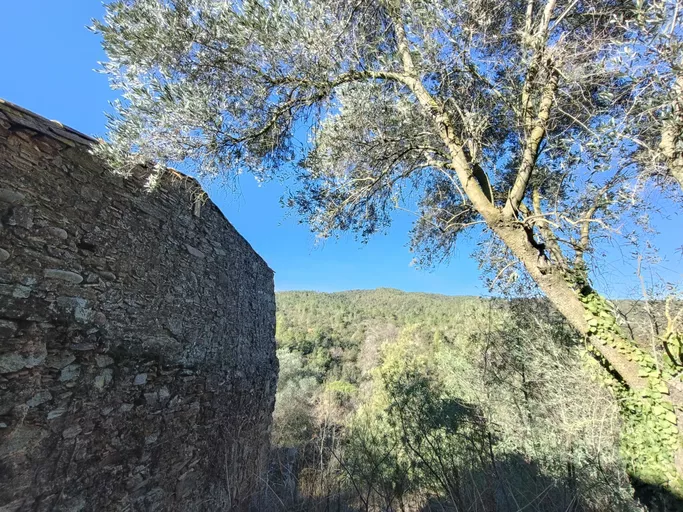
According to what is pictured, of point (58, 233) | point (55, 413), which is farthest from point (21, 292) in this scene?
point (55, 413)

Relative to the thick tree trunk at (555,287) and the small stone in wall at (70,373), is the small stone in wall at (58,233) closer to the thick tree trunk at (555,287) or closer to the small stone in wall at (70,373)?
the small stone in wall at (70,373)

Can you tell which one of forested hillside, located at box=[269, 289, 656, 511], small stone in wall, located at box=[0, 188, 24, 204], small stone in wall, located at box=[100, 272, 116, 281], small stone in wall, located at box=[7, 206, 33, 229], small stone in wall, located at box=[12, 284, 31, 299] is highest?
small stone in wall, located at box=[0, 188, 24, 204]

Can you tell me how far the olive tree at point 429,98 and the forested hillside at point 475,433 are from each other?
0.73 metres

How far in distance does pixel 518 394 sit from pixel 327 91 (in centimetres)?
793

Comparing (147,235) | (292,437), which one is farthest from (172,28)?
(292,437)

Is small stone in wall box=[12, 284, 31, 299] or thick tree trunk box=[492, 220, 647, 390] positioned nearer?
small stone in wall box=[12, 284, 31, 299]

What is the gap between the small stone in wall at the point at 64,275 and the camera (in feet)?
8.99

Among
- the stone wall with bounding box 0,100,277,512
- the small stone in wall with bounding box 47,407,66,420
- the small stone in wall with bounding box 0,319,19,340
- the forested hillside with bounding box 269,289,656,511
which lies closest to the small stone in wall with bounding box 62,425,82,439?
the stone wall with bounding box 0,100,277,512

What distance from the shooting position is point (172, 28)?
10.3 feet

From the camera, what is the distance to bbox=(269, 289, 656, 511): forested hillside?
8.63 feet

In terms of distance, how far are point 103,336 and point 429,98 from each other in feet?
12.5

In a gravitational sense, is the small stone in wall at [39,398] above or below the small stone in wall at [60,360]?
below

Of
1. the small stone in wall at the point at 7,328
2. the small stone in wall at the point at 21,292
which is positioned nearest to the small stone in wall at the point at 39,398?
the small stone in wall at the point at 7,328

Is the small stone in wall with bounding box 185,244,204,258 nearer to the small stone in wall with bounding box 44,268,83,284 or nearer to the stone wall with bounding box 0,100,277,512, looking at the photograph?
the stone wall with bounding box 0,100,277,512
